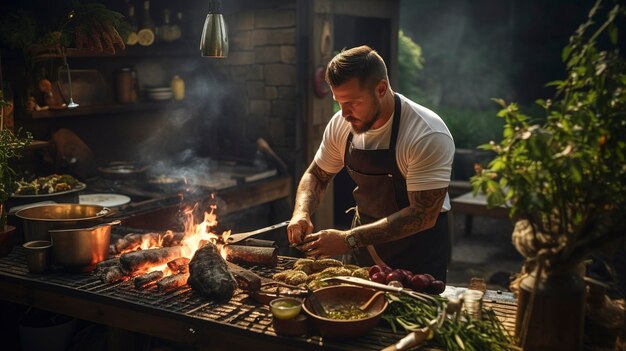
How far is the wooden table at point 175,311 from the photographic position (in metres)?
3.33

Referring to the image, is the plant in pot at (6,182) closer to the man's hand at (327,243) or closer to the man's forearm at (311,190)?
the man's forearm at (311,190)

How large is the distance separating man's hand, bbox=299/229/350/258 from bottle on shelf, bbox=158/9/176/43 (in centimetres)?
519

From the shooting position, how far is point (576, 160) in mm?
2645

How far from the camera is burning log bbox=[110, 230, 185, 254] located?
475cm

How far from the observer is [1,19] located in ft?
21.6

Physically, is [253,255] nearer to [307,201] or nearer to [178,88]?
[307,201]

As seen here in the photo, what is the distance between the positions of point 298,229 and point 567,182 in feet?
7.17

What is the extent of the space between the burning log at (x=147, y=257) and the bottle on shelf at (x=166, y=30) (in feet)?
15.4

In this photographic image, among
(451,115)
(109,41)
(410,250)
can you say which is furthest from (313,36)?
(451,115)

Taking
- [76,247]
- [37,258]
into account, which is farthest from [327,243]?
[37,258]

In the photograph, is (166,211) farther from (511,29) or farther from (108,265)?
(511,29)

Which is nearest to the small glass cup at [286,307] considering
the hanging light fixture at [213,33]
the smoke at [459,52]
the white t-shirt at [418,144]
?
the white t-shirt at [418,144]

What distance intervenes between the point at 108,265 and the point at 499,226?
968cm

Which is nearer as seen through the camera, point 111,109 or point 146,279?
point 146,279
